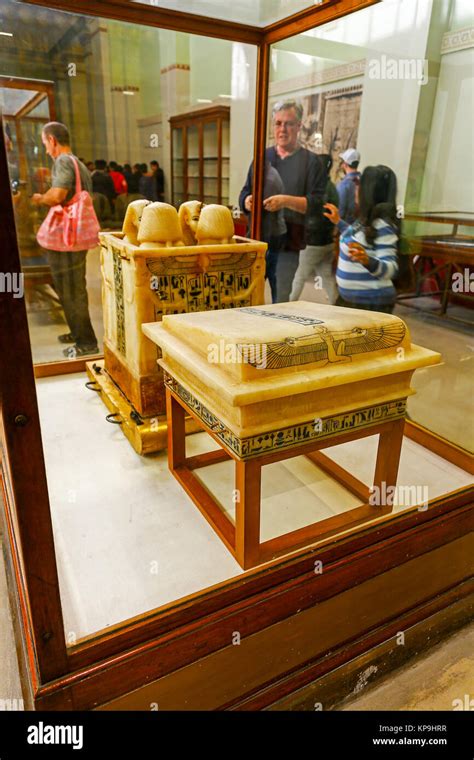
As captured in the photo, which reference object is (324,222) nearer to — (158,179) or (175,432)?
(158,179)

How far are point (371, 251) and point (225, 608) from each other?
6.39 ft

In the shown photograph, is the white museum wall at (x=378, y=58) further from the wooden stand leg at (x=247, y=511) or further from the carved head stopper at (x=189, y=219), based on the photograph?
the wooden stand leg at (x=247, y=511)

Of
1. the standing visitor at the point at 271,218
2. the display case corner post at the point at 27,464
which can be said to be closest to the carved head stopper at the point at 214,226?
the standing visitor at the point at 271,218

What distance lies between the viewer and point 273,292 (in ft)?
11.3

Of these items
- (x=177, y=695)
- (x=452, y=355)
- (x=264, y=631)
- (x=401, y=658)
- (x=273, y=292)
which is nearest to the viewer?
Result: (x=177, y=695)

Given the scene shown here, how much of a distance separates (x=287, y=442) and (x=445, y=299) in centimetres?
182

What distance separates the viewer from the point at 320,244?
3.26 metres

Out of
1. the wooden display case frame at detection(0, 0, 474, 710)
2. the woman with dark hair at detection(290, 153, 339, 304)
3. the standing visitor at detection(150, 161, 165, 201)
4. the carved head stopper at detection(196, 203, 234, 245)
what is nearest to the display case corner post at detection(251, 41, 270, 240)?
the woman with dark hair at detection(290, 153, 339, 304)

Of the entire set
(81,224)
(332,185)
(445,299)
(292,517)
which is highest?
(332,185)

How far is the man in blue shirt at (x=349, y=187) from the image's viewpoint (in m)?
2.84

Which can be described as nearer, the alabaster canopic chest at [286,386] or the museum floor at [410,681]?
the alabaster canopic chest at [286,386]

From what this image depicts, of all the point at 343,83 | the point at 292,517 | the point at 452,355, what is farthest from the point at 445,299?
the point at 292,517

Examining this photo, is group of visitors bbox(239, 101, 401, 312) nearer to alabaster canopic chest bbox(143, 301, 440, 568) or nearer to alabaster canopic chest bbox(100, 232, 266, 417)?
alabaster canopic chest bbox(100, 232, 266, 417)
